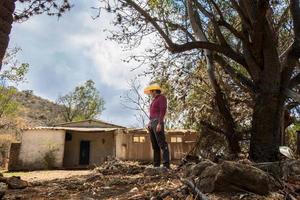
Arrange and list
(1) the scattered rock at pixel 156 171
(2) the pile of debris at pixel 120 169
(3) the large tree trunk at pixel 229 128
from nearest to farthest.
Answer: (1) the scattered rock at pixel 156 171 < (2) the pile of debris at pixel 120 169 < (3) the large tree trunk at pixel 229 128

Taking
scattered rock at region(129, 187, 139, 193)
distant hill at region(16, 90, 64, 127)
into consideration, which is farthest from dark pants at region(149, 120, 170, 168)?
distant hill at region(16, 90, 64, 127)

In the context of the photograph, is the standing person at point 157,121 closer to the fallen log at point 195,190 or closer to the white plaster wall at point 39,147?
the fallen log at point 195,190

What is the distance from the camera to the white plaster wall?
26.5m

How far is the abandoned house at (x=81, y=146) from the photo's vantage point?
2552cm

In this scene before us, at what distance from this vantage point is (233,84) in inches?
437

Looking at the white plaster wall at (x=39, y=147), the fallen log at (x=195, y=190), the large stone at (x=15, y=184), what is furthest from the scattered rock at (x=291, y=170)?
the white plaster wall at (x=39, y=147)

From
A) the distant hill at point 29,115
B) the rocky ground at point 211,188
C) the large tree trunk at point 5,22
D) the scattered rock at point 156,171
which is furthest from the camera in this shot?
the distant hill at point 29,115

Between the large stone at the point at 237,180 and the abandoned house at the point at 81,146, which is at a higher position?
the abandoned house at the point at 81,146

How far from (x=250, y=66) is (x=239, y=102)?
2757mm

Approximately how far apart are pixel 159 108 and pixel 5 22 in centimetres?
419

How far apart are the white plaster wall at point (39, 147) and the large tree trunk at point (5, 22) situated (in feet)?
74.2

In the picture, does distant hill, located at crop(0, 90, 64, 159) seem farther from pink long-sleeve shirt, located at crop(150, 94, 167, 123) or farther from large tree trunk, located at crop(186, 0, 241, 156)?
pink long-sleeve shirt, located at crop(150, 94, 167, 123)

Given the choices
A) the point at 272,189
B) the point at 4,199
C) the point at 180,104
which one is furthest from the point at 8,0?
the point at 180,104

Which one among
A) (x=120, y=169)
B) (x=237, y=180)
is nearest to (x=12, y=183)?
(x=120, y=169)
